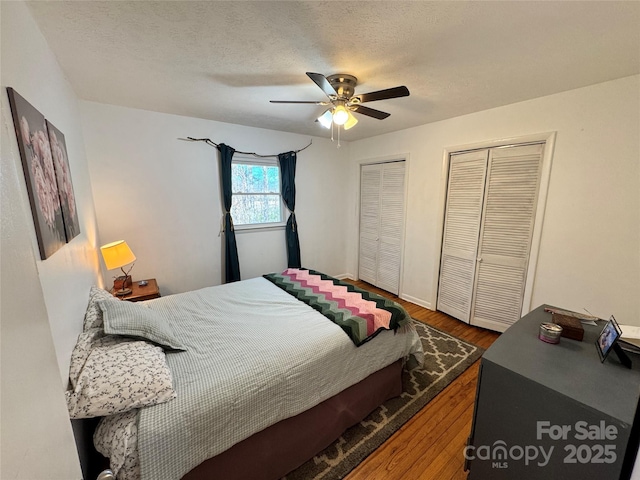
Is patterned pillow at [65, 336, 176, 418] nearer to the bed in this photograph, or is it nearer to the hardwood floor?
the bed

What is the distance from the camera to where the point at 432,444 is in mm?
1604

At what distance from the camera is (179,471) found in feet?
3.55

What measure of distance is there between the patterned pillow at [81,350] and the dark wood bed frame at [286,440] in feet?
0.62

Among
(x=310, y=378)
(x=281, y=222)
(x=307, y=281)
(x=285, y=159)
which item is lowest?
(x=310, y=378)

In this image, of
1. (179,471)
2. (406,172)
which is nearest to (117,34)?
(179,471)

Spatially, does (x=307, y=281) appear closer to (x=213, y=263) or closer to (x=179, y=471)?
(x=213, y=263)

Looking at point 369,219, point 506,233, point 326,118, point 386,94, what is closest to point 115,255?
point 326,118

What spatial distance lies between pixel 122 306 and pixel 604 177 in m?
3.59

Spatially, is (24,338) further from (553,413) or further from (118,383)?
(553,413)

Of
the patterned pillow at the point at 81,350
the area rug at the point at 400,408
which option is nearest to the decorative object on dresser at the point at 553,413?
the area rug at the point at 400,408

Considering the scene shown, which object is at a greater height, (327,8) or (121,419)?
(327,8)

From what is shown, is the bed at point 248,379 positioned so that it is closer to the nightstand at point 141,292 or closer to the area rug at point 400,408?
the area rug at point 400,408

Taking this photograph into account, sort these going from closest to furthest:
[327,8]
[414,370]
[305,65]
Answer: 1. [327,8]
2. [305,65]
3. [414,370]

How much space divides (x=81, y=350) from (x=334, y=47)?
210cm
